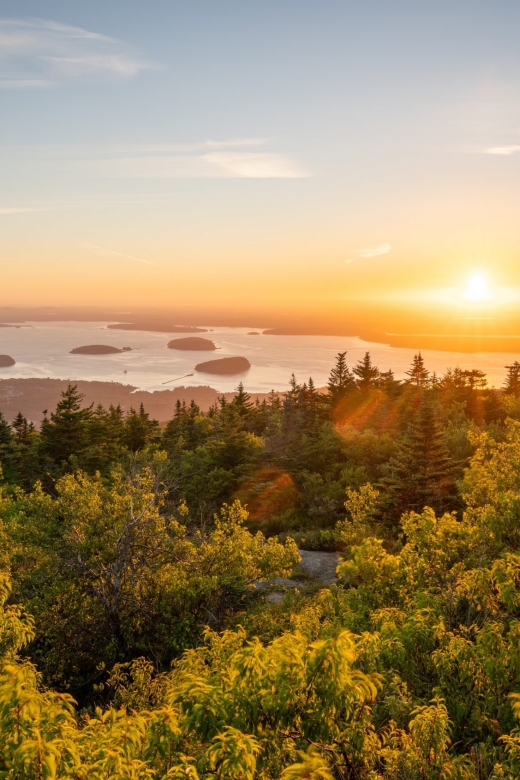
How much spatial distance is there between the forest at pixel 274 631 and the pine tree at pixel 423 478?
12cm

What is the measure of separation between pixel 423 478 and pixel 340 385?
1545 inches

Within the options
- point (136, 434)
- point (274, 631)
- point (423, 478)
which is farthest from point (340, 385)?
point (274, 631)

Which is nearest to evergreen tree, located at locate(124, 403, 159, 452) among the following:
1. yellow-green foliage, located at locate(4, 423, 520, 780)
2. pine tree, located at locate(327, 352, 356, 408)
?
pine tree, located at locate(327, 352, 356, 408)

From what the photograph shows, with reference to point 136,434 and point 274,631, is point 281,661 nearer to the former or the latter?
point 274,631

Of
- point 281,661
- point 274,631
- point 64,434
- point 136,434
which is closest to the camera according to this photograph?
point 281,661

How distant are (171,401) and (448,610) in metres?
149

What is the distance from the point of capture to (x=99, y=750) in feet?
17.1

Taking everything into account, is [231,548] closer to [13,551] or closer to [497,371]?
[13,551]

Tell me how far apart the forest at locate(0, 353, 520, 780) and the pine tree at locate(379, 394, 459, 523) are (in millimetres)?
116

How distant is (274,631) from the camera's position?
573 inches

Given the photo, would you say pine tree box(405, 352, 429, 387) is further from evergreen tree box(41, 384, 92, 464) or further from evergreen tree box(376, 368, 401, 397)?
evergreen tree box(41, 384, 92, 464)

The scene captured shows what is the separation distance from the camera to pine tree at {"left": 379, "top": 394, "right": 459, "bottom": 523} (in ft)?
96.0

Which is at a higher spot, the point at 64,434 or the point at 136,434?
the point at 64,434

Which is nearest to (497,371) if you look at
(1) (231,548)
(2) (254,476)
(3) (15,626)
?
(2) (254,476)
